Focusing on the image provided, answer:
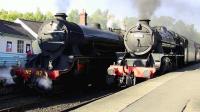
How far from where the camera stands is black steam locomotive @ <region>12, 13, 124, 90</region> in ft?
45.3

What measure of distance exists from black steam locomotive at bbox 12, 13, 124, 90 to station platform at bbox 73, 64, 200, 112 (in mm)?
2762

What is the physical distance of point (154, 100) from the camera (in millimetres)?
10258

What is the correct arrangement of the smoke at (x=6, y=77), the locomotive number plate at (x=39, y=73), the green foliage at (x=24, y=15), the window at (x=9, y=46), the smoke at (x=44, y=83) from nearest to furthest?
the smoke at (x=44, y=83) < the locomotive number plate at (x=39, y=73) < the smoke at (x=6, y=77) < the window at (x=9, y=46) < the green foliage at (x=24, y=15)

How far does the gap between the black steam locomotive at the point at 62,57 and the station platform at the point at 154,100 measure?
2762 millimetres

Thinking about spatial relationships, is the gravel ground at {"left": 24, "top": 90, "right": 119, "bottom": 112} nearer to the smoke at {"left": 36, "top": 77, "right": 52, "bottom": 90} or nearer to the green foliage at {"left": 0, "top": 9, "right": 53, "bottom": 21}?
the smoke at {"left": 36, "top": 77, "right": 52, "bottom": 90}

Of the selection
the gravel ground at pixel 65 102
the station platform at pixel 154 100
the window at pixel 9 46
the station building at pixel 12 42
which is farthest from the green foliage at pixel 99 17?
the station platform at pixel 154 100

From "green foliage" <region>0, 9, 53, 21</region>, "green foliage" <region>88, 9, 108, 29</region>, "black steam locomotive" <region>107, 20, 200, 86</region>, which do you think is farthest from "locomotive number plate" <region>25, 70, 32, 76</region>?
"green foliage" <region>88, 9, 108, 29</region>

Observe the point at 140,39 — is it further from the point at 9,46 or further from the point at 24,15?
the point at 24,15

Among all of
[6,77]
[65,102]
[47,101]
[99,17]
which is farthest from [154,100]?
[99,17]

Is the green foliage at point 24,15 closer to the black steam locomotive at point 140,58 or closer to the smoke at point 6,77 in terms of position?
the smoke at point 6,77

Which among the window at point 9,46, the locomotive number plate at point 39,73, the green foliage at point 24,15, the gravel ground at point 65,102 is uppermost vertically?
the green foliage at point 24,15

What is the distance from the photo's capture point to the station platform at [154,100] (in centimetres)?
924

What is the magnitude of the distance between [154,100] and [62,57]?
5.13 metres

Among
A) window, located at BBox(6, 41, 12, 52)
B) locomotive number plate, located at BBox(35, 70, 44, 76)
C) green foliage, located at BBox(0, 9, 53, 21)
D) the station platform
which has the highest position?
green foliage, located at BBox(0, 9, 53, 21)
